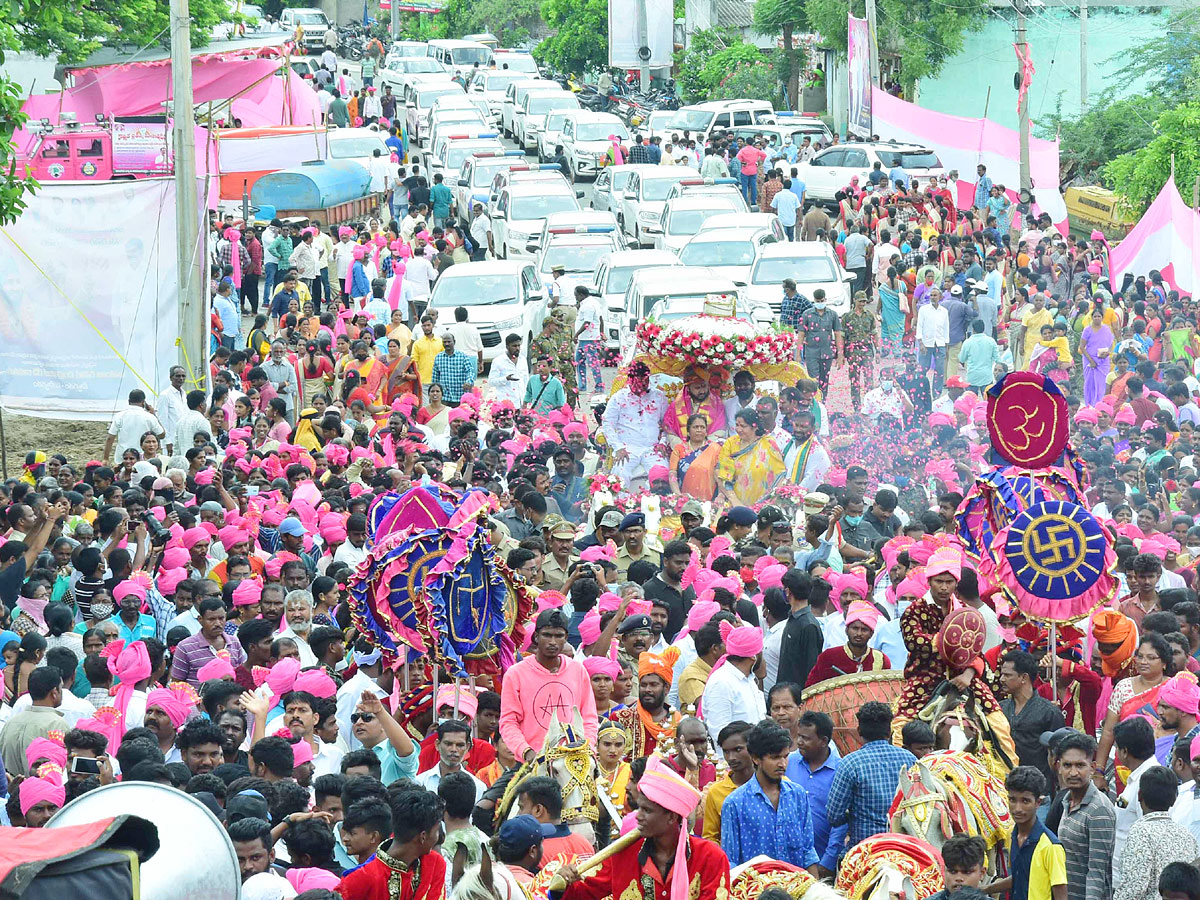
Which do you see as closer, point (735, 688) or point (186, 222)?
point (735, 688)

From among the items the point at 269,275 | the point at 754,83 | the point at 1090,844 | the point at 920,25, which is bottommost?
the point at 1090,844

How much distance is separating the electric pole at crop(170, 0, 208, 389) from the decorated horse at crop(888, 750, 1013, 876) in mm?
11520

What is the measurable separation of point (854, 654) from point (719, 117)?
32003mm

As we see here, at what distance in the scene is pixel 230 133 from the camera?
32.3 m

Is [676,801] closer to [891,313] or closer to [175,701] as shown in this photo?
[175,701]

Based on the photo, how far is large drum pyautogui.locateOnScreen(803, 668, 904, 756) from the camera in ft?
28.1

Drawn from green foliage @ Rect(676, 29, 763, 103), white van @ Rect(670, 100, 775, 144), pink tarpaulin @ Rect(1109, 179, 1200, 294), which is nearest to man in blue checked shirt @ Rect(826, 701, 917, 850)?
pink tarpaulin @ Rect(1109, 179, 1200, 294)

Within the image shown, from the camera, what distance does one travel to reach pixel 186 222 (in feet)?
58.3

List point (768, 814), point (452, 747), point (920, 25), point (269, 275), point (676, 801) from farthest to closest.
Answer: point (920, 25) → point (269, 275) → point (452, 747) → point (768, 814) → point (676, 801)

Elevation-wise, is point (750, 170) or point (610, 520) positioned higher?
point (750, 170)

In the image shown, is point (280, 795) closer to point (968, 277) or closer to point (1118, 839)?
point (1118, 839)

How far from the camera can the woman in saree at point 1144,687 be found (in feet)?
27.8

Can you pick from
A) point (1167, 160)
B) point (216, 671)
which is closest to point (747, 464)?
point (216, 671)

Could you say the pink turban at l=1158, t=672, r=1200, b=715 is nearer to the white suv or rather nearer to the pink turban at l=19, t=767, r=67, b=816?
the pink turban at l=19, t=767, r=67, b=816
